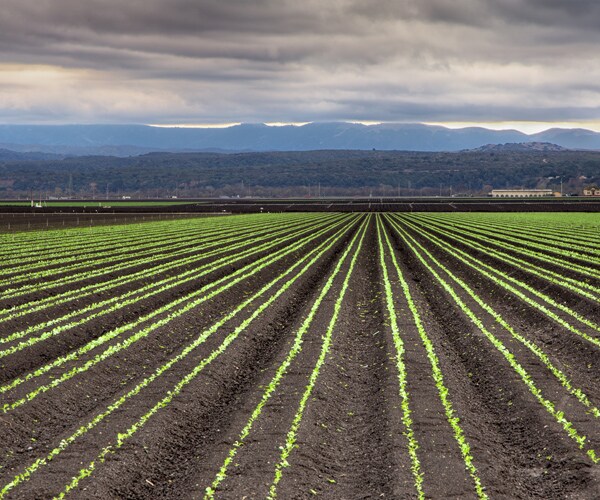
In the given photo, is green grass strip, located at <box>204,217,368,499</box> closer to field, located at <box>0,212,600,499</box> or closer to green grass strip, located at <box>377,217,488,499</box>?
field, located at <box>0,212,600,499</box>

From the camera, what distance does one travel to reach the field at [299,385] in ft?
30.7

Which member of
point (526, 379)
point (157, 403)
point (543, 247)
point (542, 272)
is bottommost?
point (157, 403)

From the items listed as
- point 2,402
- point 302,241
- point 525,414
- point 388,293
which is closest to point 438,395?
point 525,414

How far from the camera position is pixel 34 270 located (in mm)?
29750

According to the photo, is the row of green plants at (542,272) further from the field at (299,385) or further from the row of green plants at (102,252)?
the row of green plants at (102,252)

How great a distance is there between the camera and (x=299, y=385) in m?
13.2

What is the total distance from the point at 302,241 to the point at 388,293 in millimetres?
22200

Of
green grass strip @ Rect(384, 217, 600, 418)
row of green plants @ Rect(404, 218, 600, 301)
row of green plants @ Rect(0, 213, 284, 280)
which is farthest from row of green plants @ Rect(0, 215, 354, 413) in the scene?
row of green plants @ Rect(404, 218, 600, 301)

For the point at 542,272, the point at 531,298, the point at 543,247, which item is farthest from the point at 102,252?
the point at 531,298

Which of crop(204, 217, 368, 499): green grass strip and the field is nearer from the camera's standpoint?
crop(204, 217, 368, 499): green grass strip

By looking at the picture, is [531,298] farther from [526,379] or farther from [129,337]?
[129,337]

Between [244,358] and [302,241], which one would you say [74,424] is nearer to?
[244,358]

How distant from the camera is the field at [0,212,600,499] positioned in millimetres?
9344

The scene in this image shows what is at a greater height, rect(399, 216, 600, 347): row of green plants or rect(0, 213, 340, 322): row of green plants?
rect(399, 216, 600, 347): row of green plants
